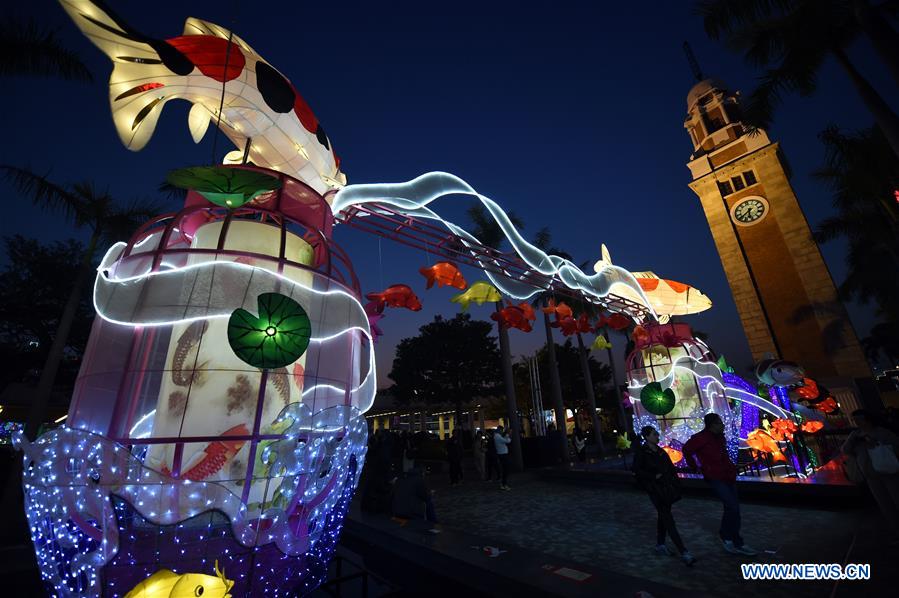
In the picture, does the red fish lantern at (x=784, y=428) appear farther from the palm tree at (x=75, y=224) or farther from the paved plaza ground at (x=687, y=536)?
the palm tree at (x=75, y=224)

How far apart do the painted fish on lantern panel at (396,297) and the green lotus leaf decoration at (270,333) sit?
9.96 ft

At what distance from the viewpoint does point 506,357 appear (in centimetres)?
1669

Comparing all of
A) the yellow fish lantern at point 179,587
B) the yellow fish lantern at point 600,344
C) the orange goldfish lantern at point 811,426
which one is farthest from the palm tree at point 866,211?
the yellow fish lantern at point 179,587

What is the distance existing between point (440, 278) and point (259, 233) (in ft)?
11.9

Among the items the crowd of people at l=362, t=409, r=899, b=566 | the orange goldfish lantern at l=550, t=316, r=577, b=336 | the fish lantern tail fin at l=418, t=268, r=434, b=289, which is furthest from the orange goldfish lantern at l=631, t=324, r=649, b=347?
the fish lantern tail fin at l=418, t=268, r=434, b=289

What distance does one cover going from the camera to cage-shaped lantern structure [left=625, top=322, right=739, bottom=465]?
10.9 meters

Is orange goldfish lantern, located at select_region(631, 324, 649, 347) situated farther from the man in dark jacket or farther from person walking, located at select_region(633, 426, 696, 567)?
the man in dark jacket

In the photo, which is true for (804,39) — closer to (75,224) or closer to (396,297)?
(396,297)

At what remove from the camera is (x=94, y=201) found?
10461 mm

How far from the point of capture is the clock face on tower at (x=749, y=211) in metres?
24.5

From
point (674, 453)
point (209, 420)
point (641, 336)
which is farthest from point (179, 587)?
point (641, 336)

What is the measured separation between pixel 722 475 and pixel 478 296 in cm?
561

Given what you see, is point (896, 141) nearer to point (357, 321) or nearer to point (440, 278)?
point (440, 278)

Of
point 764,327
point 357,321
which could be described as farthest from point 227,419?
point 764,327
